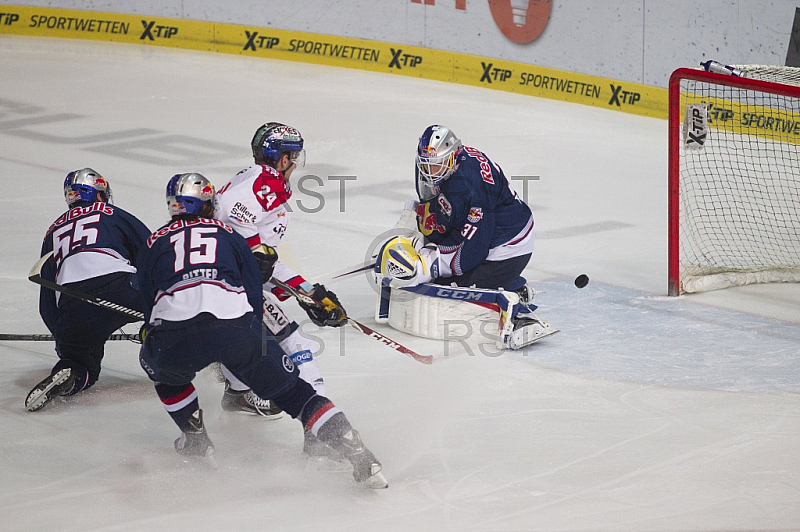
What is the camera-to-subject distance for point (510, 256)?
4.85 metres

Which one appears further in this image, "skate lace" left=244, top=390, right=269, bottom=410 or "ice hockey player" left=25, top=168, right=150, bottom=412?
"ice hockey player" left=25, top=168, right=150, bottom=412

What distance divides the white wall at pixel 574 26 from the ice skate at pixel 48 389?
265 inches

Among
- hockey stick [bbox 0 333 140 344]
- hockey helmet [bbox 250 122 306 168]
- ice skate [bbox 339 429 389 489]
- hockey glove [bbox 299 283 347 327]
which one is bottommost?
ice skate [bbox 339 429 389 489]

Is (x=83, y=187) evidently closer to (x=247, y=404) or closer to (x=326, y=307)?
(x=247, y=404)

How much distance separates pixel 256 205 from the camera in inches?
151

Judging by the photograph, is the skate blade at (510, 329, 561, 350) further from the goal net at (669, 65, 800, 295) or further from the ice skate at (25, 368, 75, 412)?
the ice skate at (25, 368, 75, 412)

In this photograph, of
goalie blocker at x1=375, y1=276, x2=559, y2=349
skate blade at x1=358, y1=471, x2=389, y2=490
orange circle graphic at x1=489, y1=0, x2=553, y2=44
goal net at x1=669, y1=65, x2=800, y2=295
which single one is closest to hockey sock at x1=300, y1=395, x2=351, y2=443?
skate blade at x1=358, y1=471, x2=389, y2=490

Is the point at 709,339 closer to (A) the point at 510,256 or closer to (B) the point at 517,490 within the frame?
(A) the point at 510,256

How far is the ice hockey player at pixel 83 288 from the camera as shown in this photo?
4094 millimetres

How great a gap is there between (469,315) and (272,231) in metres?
1.21

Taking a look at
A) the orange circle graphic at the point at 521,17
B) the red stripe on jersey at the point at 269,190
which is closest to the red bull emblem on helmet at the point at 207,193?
the red stripe on jersey at the point at 269,190

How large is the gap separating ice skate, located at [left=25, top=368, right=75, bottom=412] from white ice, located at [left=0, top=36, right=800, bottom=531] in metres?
0.05

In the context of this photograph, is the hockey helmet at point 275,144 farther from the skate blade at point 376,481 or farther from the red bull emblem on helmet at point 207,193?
the skate blade at point 376,481

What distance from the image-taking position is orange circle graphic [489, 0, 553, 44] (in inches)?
389
